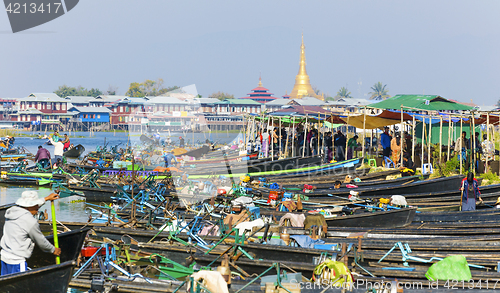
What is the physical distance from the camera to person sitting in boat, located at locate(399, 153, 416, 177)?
15266 mm

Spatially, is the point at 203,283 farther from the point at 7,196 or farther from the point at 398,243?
the point at 7,196

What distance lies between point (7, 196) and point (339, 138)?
537 inches

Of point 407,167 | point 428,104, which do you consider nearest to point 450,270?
point 407,167

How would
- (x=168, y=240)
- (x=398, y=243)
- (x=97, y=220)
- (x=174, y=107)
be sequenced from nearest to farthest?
(x=398, y=243)
(x=168, y=240)
(x=97, y=220)
(x=174, y=107)

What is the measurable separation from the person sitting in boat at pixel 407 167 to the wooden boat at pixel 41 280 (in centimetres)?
1165

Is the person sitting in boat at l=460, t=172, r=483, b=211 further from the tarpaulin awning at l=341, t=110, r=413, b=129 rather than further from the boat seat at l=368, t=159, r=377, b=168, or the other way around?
the boat seat at l=368, t=159, r=377, b=168

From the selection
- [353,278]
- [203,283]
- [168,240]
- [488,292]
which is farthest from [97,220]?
[488,292]

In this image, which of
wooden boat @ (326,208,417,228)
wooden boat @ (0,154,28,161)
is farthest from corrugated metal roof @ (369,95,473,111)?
wooden boat @ (0,154,28,161)

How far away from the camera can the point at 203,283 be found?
618cm

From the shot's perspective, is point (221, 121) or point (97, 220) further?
point (221, 121)

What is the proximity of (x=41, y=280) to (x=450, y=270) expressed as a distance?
5.11 m

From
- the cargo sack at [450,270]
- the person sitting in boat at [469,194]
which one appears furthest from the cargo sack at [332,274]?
the person sitting in boat at [469,194]

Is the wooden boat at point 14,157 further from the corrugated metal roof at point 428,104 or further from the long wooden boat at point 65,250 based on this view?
the long wooden boat at point 65,250

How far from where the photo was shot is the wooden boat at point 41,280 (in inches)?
221
